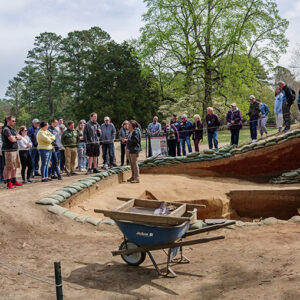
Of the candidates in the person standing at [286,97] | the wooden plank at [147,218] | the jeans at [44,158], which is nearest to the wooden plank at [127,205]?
the wooden plank at [147,218]

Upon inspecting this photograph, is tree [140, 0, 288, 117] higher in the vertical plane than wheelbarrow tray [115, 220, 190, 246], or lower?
higher

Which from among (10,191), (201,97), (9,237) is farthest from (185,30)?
(9,237)

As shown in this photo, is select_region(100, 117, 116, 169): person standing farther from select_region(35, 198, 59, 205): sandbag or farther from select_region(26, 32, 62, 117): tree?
select_region(26, 32, 62, 117): tree

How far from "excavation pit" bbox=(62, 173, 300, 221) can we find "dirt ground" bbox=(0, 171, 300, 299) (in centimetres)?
283

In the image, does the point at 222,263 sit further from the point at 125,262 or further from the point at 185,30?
the point at 185,30

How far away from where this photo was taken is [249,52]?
29234mm

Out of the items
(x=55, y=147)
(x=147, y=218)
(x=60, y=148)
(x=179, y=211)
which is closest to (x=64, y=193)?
(x=55, y=147)

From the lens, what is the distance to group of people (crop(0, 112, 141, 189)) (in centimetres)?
949

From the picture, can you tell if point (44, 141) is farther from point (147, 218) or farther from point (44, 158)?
point (147, 218)

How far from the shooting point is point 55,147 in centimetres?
1142

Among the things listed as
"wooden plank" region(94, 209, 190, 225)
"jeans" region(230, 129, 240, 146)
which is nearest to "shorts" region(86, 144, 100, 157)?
"jeans" region(230, 129, 240, 146)

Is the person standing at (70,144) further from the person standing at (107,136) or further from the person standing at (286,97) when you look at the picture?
the person standing at (286,97)

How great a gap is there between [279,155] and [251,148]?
3.51ft

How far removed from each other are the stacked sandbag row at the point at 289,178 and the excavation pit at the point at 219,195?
54cm
